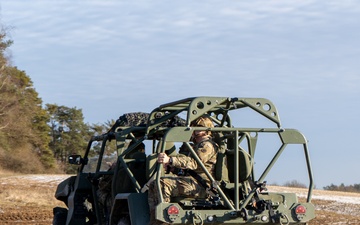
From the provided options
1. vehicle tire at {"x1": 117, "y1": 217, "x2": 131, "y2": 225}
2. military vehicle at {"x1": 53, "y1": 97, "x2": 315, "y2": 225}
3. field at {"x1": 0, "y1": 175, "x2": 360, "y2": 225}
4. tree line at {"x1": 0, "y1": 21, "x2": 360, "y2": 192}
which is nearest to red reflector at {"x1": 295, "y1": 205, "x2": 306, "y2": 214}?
military vehicle at {"x1": 53, "y1": 97, "x2": 315, "y2": 225}

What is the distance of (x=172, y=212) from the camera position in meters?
9.85

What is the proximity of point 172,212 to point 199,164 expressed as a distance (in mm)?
711

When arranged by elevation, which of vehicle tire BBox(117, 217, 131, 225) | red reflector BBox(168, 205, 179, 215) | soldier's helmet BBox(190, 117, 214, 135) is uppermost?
soldier's helmet BBox(190, 117, 214, 135)

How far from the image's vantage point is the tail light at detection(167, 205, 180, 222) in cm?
984

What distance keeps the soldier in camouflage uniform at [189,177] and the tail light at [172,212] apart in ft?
1.07

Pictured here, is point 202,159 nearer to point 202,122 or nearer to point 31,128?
point 202,122

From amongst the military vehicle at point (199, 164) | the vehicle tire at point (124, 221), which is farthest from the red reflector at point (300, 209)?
the vehicle tire at point (124, 221)

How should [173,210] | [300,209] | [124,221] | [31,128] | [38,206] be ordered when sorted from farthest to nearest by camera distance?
[31,128] < [38,206] < [124,221] < [300,209] < [173,210]

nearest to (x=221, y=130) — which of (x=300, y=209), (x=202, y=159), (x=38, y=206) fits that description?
(x=202, y=159)

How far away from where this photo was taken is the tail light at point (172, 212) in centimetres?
984

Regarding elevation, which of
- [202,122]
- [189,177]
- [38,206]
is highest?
[202,122]

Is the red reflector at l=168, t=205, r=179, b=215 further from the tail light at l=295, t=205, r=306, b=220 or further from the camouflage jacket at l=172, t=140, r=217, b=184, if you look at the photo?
the tail light at l=295, t=205, r=306, b=220

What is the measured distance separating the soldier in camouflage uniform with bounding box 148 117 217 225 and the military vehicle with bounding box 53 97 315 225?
117 millimetres

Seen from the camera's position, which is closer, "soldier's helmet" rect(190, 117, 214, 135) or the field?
"soldier's helmet" rect(190, 117, 214, 135)
